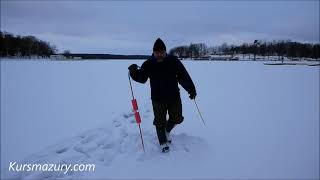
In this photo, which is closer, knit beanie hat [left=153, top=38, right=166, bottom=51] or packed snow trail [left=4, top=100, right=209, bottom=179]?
packed snow trail [left=4, top=100, right=209, bottom=179]

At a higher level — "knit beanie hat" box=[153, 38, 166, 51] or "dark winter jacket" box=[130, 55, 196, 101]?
"knit beanie hat" box=[153, 38, 166, 51]

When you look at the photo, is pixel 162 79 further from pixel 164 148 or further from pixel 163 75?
pixel 164 148

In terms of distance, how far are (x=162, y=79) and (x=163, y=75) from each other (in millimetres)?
72

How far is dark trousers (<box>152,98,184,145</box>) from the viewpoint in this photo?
537 cm

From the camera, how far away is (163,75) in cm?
537

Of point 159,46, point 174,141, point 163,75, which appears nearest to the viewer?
point 159,46

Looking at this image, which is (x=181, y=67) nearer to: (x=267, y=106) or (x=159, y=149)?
(x=159, y=149)

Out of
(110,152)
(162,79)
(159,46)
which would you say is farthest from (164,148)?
(159,46)

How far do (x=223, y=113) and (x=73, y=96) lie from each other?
18.7 ft

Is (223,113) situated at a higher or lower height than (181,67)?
lower

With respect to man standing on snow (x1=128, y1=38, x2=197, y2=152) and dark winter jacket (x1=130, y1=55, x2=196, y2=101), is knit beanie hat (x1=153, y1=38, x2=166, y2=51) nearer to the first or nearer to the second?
man standing on snow (x1=128, y1=38, x2=197, y2=152)

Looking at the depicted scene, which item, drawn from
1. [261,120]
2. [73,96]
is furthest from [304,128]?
[73,96]

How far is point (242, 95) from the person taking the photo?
1180 centimetres

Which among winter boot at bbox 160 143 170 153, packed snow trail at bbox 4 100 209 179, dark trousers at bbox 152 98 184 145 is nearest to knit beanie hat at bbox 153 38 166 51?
dark trousers at bbox 152 98 184 145
